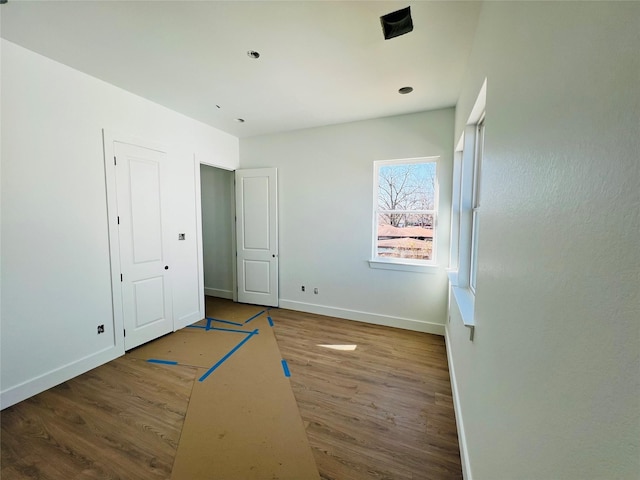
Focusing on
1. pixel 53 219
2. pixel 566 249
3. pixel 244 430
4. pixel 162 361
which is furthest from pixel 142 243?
pixel 566 249

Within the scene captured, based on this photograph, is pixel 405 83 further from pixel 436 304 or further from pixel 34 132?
pixel 34 132

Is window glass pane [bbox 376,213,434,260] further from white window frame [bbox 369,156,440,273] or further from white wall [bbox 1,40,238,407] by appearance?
white wall [bbox 1,40,238,407]

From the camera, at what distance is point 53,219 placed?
7.70ft

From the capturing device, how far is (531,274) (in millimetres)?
779

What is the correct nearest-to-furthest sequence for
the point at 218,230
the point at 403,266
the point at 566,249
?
the point at 566,249 < the point at 403,266 < the point at 218,230

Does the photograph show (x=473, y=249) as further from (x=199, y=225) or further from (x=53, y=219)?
(x=53, y=219)

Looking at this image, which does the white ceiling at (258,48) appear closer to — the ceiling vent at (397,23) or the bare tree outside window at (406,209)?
the ceiling vent at (397,23)

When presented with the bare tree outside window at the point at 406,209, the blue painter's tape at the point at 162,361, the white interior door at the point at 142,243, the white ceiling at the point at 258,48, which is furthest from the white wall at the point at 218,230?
the bare tree outside window at the point at 406,209

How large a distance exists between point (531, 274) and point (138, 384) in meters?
3.08

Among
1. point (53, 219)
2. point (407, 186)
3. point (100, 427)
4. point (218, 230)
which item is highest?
point (407, 186)

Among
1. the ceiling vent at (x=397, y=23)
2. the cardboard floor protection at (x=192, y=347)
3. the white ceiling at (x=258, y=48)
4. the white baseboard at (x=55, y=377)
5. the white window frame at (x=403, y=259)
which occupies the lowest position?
the cardboard floor protection at (x=192, y=347)

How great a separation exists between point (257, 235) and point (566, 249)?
164 inches

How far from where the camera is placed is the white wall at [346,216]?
11.1ft

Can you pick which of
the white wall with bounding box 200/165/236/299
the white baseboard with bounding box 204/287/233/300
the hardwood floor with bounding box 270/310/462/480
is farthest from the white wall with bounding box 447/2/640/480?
the white baseboard with bounding box 204/287/233/300
